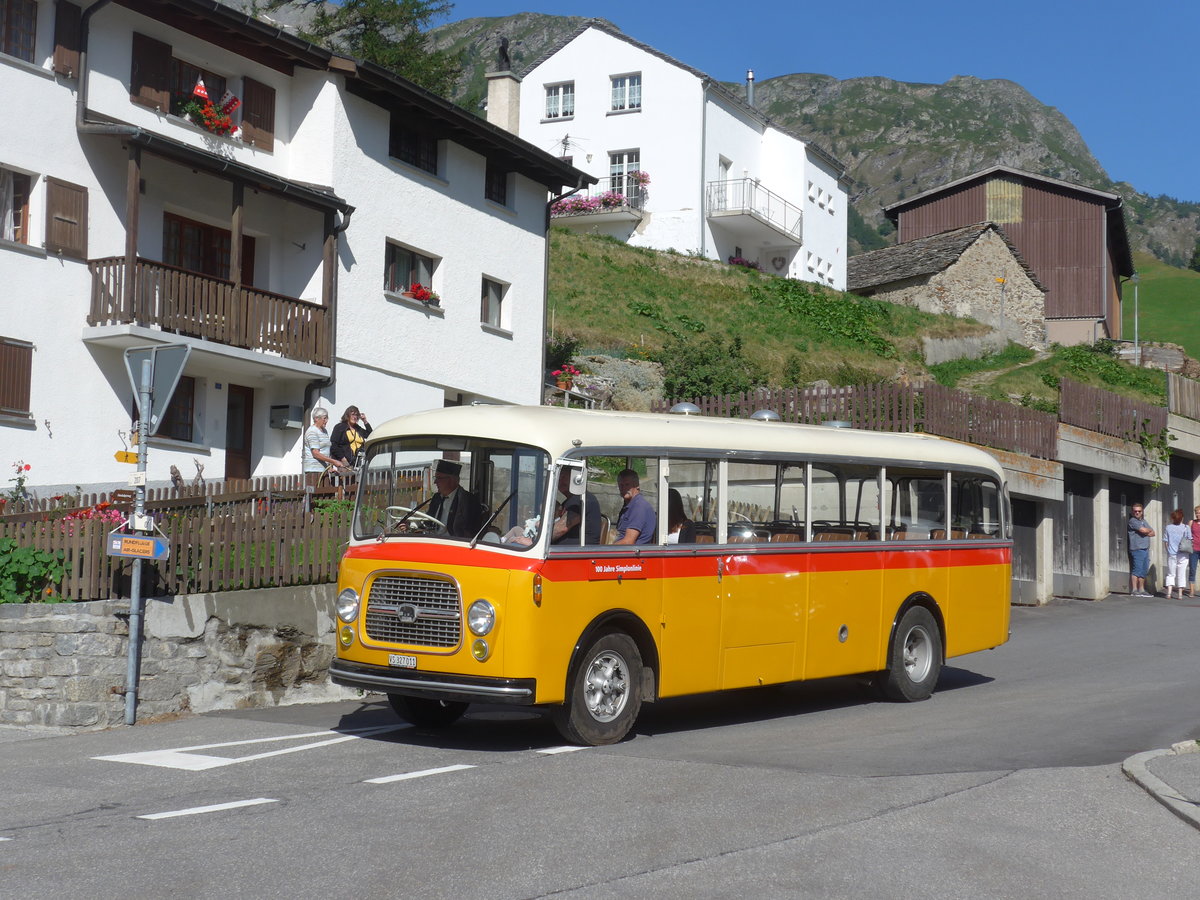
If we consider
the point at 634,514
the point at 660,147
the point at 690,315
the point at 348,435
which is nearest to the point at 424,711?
the point at 634,514

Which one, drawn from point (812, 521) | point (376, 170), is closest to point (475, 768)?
point (812, 521)

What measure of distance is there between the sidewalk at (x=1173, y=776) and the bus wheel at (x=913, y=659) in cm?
371

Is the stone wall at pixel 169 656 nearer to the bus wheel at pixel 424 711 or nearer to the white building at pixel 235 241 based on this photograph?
the bus wheel at pixel 424 711

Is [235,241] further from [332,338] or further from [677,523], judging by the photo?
[677,523]

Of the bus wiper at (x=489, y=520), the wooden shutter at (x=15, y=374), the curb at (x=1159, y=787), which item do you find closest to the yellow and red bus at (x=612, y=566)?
the bus wiper at (x=489, y=520)

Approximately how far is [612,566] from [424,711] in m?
2.21

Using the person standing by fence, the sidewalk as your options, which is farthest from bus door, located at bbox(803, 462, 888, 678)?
the person standing by fence

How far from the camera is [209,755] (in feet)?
33.9

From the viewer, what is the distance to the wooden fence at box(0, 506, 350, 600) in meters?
12.9

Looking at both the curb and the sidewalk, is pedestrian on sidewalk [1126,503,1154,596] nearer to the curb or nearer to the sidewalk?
the sidewalk

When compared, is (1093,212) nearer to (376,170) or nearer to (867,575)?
(376,170)

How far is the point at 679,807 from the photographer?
820cm

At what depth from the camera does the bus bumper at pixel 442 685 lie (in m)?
10.1

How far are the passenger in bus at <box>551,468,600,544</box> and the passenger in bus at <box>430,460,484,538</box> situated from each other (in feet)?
1.95
